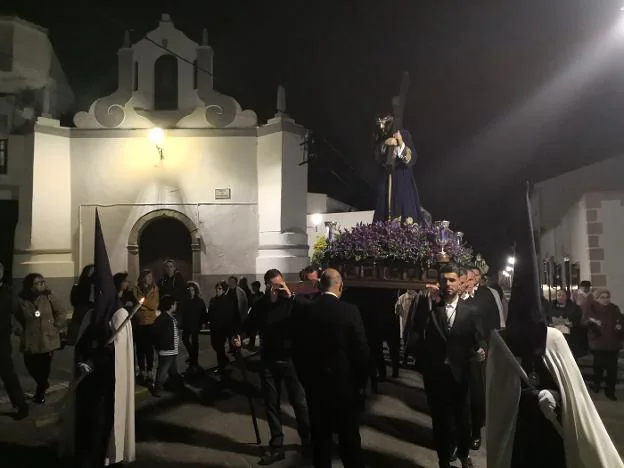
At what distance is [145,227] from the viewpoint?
48.8ft

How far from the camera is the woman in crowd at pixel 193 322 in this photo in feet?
29.4

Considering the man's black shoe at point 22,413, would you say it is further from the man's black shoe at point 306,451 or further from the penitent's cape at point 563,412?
the penitent's cape at point 563,412

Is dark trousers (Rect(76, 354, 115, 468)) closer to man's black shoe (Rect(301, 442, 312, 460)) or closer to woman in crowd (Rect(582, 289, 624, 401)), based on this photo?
man's black shoe (Rect(301, 442, 312, 460))

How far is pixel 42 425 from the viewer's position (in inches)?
249

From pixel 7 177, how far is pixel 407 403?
1316cm

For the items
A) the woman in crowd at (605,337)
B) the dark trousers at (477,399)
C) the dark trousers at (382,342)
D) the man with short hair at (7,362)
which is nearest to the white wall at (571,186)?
the woman in crowd at (605,337)

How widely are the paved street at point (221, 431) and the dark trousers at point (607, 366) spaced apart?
0.24 meters

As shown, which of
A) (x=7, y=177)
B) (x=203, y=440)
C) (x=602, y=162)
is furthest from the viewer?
(x=7, y=177)

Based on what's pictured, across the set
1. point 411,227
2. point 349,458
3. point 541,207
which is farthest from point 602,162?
point 349,458

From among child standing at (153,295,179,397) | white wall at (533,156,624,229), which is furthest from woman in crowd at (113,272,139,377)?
white wall at (533,156,624,229)

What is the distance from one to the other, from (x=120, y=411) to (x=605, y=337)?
708 cm

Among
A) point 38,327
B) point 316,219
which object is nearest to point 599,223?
point 316,219

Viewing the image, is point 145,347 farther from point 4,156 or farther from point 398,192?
point 4,156

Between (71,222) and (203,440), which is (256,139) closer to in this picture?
(71,222)
